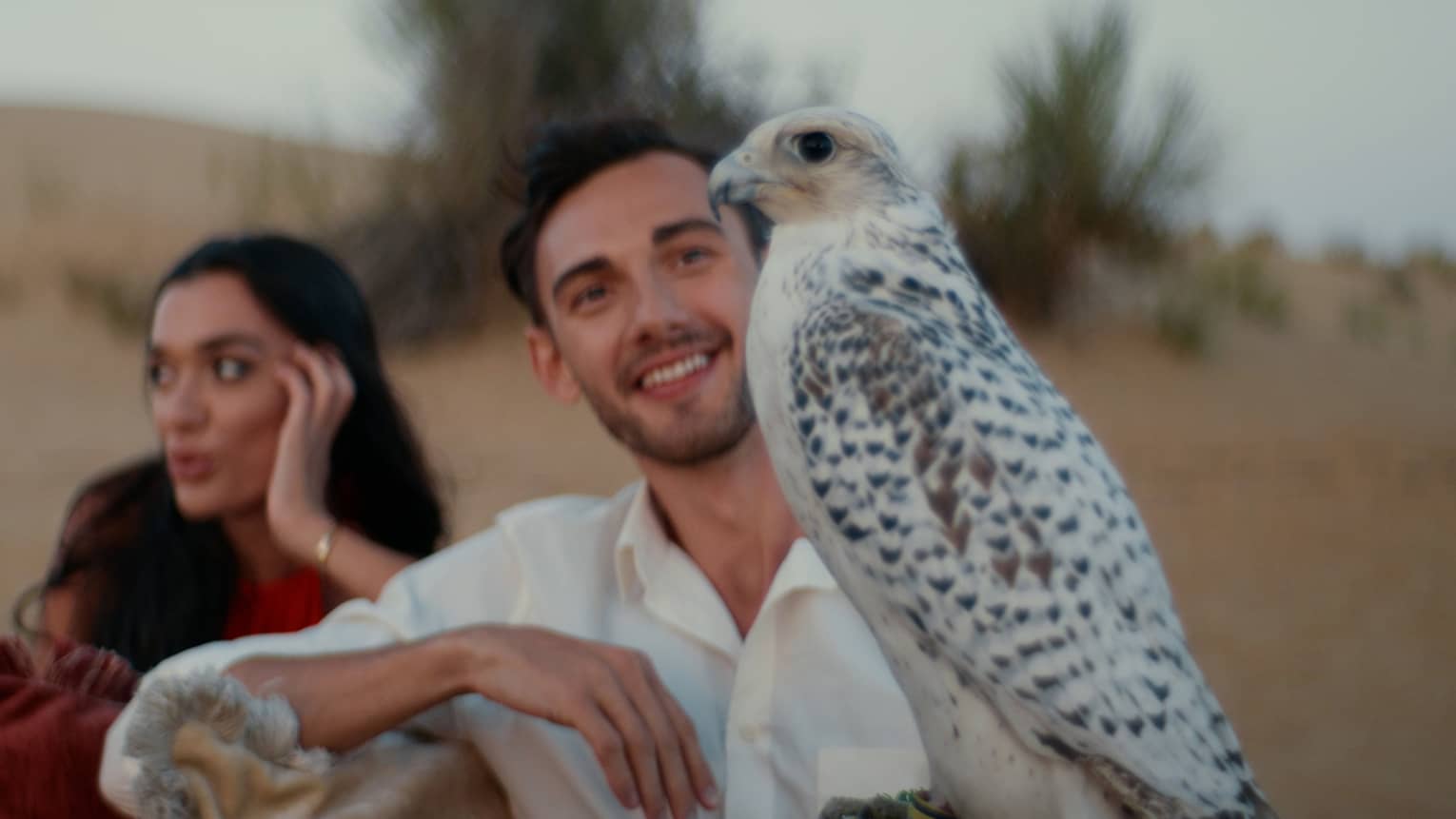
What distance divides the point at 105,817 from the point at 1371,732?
6037mm

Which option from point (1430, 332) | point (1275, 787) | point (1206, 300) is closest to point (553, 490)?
point (1275, 787)

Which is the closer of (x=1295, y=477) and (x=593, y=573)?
(x=593, y=573)

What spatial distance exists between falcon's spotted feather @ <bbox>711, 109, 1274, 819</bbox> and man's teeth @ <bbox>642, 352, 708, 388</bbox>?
0.81 metres

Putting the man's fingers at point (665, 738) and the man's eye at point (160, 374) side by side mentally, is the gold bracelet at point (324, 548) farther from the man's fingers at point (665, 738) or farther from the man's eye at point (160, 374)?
the man's fingers at point (665, 738)

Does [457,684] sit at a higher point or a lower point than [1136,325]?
lower

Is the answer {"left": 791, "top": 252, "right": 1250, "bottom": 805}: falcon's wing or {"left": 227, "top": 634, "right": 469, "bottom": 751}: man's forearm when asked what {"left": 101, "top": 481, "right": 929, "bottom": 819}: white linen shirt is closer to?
{"left": 227, "top": 634, "right": 469, "bottom": 751}: man's forearm

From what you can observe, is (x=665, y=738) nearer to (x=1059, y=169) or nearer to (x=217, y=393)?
(x=217, y=393)

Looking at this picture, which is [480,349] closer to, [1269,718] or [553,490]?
[553,490]

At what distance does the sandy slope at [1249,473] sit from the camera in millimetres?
6664

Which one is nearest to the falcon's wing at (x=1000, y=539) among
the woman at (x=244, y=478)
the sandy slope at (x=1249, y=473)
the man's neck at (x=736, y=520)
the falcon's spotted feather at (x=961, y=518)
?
the falcon's spotted feather at (x=961, y=518)

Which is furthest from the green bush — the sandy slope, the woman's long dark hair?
the woman's long dark hair

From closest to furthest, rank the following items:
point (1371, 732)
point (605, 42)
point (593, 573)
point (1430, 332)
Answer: point (593, 573) < point (1371, 732) < point (605, 42) < point (1430, 332)

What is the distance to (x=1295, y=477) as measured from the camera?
381 inches

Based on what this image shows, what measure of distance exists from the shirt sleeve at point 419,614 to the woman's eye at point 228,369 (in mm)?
728
